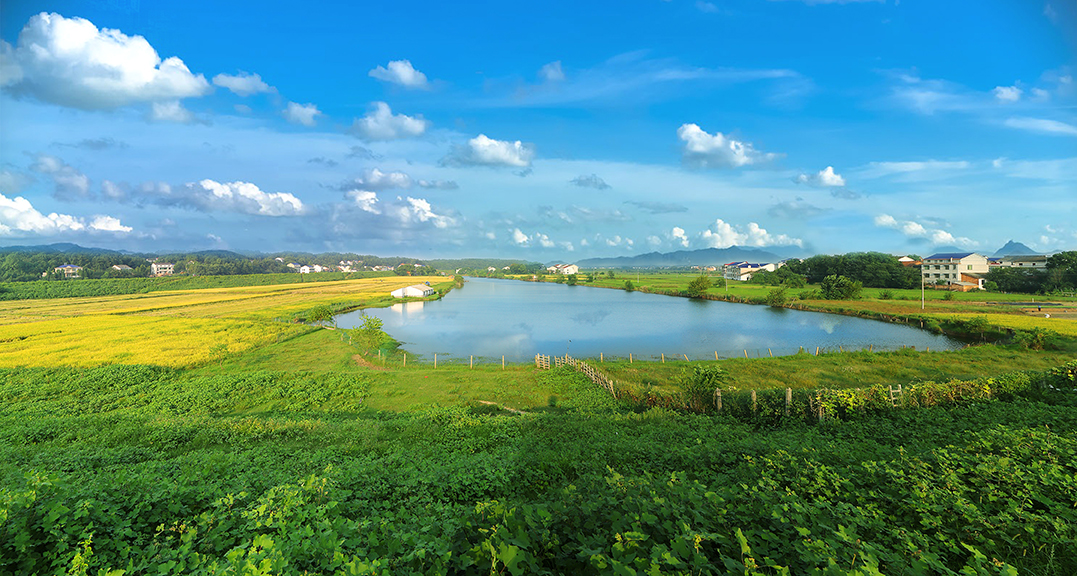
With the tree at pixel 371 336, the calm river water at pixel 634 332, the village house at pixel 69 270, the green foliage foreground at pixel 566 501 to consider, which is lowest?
the calm river water at pixel 634 332

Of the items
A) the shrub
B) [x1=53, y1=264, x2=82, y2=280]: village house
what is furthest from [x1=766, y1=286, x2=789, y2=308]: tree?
[x1=53, y1=264, x2=82, y2=280]: village house

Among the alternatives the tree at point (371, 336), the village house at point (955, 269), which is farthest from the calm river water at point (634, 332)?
the village house at point (955, 269)

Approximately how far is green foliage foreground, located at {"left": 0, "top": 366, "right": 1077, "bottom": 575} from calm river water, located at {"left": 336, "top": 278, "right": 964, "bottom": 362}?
17755mm

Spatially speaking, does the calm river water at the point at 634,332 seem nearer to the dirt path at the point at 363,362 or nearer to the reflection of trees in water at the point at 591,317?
the reflection of trees in water at the point at 591,317

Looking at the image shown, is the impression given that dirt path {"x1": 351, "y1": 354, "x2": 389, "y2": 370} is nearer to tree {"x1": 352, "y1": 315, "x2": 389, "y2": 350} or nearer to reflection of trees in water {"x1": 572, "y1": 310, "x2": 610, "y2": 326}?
tree {"x1": 352, "y1": 315, "x2": 389, "y2": 350}

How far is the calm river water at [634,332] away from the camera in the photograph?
29.4 m

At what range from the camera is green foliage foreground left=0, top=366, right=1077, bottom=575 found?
302 centimetres

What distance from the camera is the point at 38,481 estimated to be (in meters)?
4.09

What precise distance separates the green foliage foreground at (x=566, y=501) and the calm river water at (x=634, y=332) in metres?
17.8

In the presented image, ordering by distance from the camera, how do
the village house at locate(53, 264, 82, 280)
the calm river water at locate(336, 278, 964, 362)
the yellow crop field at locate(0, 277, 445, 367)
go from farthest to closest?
1. the village house at locate(53, 264, 82, 280)
2. the calm river water at locate(336, 278, 964, 362)
3. the yellow crop field at locate(0, 277, 445, 367)

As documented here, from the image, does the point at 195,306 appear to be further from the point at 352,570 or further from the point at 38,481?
the point at 352,570

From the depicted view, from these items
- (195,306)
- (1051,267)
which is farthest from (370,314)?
(1051,267)

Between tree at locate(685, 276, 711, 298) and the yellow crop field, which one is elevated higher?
tree at locate(685, 276, 711, 298)

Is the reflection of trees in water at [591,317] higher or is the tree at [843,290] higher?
the tree at [843,290]
